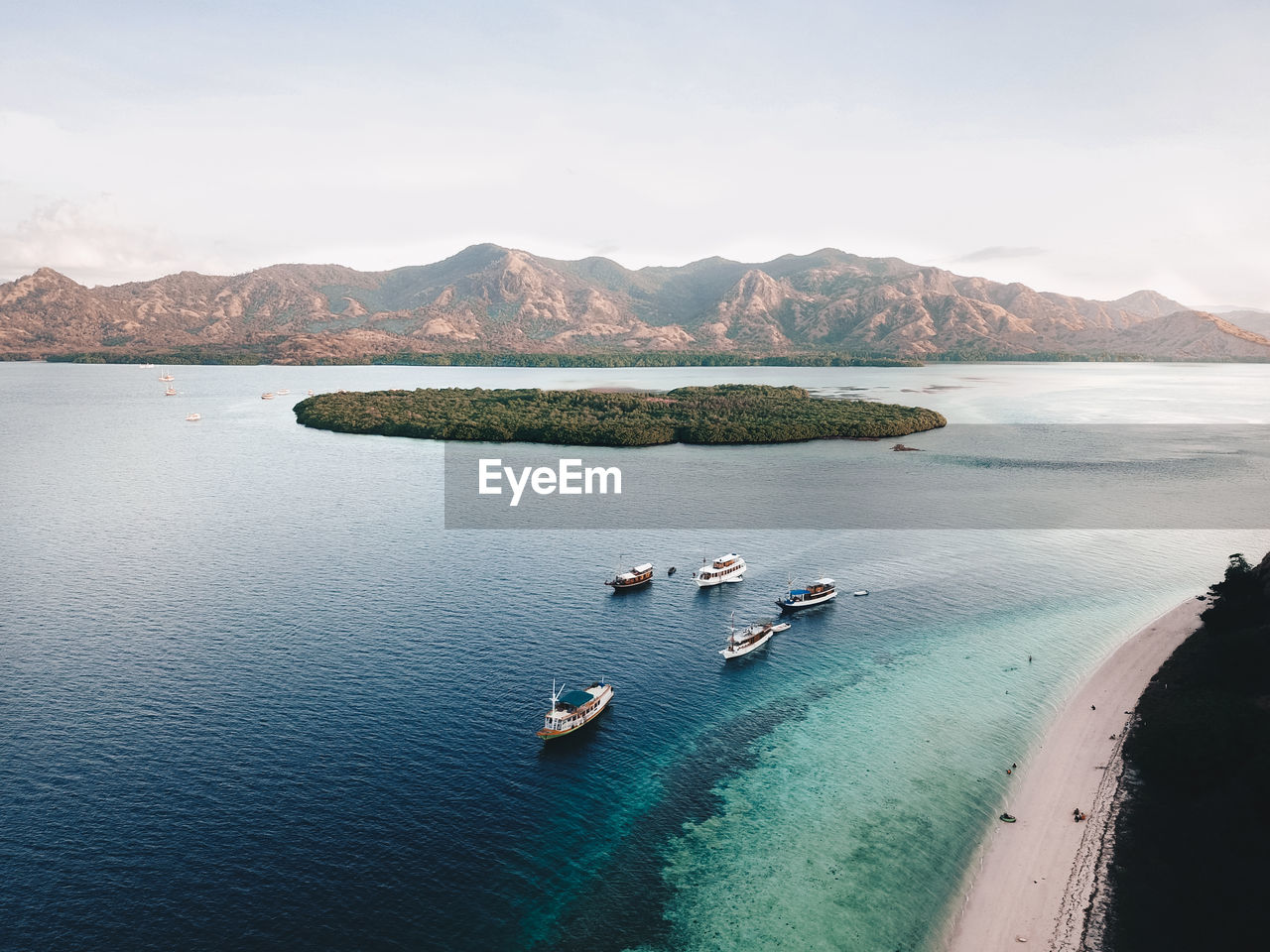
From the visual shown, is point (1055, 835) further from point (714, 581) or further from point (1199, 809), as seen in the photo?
point (714, 581)

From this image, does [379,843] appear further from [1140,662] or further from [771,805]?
[1140,662]

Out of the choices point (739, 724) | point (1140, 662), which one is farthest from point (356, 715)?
point (1140, 662)

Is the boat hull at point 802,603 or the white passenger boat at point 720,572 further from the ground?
the white passenger boat at point 720,572

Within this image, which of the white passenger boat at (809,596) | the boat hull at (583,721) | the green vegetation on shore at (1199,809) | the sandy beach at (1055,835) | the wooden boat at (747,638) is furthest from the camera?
the white passenger boat at (809,596)

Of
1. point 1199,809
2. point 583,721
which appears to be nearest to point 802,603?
Answer: point 583,721

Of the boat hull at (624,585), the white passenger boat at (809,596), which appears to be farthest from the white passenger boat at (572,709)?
the white passenger boat at (809,596)

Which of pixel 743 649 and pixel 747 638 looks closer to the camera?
pixel 743 649

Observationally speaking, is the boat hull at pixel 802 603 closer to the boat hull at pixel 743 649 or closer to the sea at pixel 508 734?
the sea at pixel 508 734
